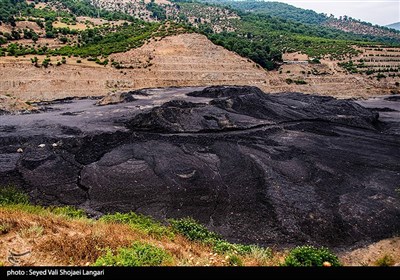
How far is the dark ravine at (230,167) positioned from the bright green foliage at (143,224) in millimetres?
1567

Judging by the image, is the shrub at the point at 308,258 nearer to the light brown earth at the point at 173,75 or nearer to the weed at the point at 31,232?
the weed at the point at 31,232

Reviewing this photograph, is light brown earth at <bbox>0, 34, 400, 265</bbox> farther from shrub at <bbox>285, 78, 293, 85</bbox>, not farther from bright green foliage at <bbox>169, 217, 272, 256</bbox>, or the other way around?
bright green foliage at <bbox>169, 217, 272, 256</bbox>

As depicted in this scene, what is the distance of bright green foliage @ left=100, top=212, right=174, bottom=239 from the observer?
10070 millimetres

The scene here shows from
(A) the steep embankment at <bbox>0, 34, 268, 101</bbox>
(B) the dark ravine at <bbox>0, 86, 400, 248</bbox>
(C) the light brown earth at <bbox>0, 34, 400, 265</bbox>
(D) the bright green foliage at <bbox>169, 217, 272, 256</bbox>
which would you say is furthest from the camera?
(C) the light brown earth at <bbox>0, 34, 400, 265</bbox>

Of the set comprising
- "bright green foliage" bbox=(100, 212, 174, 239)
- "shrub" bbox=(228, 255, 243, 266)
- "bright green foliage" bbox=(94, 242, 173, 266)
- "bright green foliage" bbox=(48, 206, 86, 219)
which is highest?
"bright green foliage" bbox=(94, 242, 173, 266)

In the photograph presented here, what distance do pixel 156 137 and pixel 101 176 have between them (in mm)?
5520

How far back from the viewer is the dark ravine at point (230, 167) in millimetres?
13203

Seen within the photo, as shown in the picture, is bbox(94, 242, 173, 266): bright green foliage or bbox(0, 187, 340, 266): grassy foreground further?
bbox(0, 187, 340, 266): grassy foreground

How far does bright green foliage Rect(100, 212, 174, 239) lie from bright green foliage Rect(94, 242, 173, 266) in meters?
2.07

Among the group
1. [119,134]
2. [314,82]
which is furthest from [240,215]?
[314,82]

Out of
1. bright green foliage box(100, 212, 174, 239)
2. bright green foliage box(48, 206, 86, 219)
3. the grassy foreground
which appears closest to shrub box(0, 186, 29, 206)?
bright green foliage box(48, 206, 86, 219)

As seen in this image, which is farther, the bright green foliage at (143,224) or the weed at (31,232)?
the bright green foliage at (143,224)

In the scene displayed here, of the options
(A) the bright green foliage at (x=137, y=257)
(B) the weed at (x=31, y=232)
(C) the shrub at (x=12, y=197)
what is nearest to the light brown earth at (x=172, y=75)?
(C) the shrub at (x=12, y=197)
